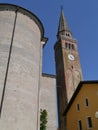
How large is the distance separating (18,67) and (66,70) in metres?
28.1

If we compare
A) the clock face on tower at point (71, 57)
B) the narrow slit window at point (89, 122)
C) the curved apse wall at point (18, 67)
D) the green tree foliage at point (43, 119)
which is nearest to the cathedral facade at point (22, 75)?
the curved apse wall at point (18, 67)

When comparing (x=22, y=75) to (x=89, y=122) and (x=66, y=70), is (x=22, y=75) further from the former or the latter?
(x=66, y=70)

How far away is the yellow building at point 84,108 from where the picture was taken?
2034 cm

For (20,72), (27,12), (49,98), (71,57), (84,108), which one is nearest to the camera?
(20,72)

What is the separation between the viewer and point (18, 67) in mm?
17203

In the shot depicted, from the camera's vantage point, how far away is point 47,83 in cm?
2466

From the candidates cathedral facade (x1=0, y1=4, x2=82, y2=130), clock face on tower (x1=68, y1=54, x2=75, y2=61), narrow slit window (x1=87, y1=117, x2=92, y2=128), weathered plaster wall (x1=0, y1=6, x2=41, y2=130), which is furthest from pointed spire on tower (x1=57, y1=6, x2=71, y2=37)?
narrow slit window (x1=87, y1=117, x2=92, y2=128)

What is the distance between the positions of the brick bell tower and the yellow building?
15.5 meters

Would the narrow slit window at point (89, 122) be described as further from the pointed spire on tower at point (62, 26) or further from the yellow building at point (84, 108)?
the pointed spire on tower at point (62, 26)

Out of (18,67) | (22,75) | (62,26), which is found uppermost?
(62,26)

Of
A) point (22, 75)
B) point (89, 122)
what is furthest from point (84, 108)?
point (22, 75)

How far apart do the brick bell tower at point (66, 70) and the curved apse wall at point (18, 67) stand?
22.5 m

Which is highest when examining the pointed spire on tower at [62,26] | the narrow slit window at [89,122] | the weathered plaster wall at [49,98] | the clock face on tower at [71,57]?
the pointed spire on tower at [62,26]

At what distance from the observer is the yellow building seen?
2034 cm
